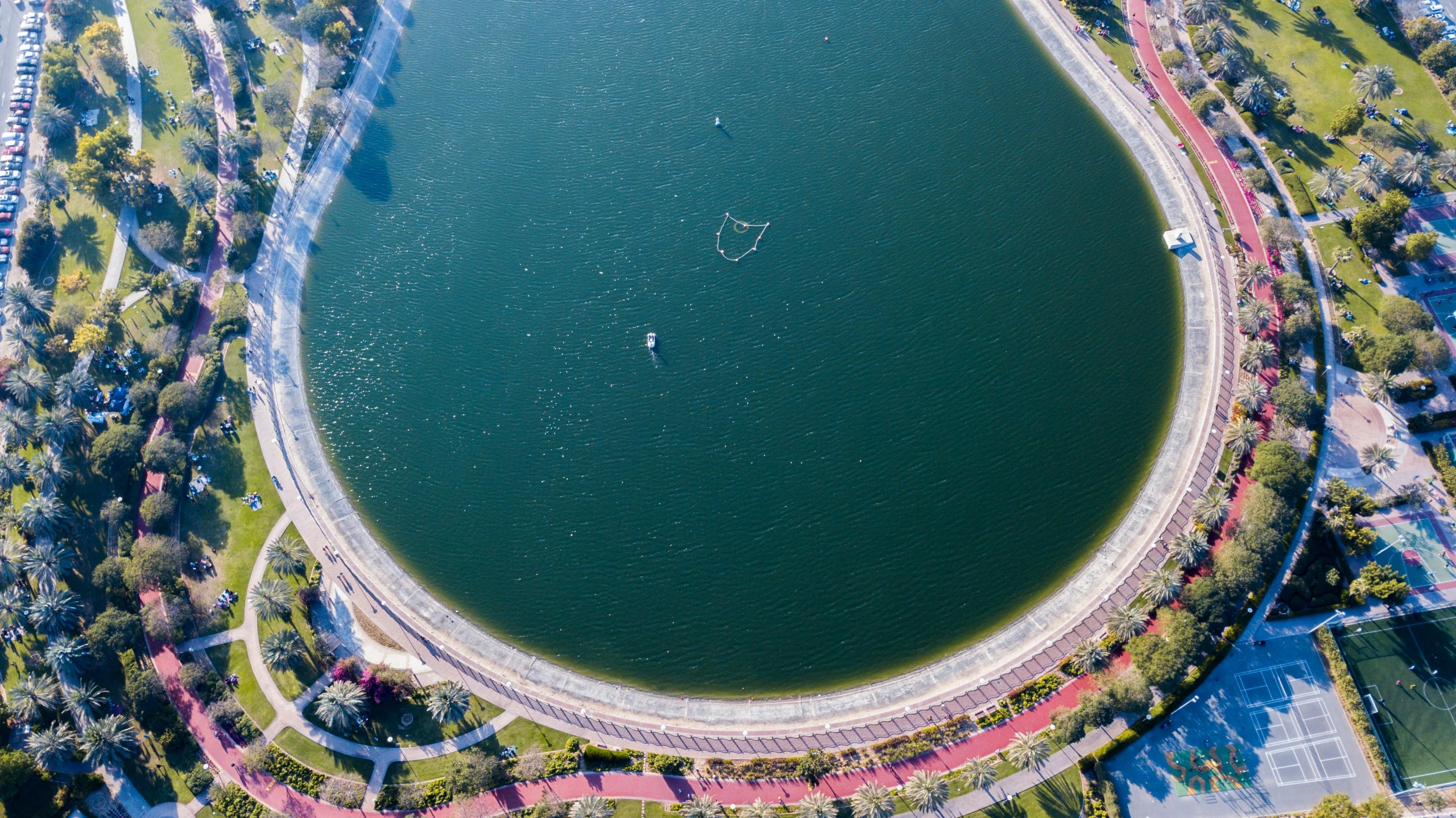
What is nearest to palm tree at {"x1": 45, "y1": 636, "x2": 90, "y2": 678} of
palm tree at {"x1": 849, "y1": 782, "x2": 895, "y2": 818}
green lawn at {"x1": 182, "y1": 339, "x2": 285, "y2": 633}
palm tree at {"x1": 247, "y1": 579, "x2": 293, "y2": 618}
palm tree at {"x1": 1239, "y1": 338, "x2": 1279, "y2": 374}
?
green lawn at {"x1": 182, "y1": 339, "x2": 285, "y2": 633}

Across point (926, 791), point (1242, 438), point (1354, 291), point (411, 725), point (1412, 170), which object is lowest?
point (411, 725)

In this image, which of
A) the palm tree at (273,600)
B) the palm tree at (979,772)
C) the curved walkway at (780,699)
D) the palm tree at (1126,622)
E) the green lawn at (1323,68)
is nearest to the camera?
the palm tree at (979,772)

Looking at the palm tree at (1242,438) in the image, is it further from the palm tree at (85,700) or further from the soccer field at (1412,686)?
the palm tree at (85,700)

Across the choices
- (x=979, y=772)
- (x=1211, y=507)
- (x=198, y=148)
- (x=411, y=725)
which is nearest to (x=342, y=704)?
(x=411, y=725)

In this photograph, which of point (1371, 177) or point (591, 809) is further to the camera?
point (1371, 177)

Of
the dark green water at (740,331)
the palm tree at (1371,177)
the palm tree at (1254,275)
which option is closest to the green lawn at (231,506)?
the dark green water at (740,331)

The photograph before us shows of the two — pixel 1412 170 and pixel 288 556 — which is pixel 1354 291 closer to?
pixel 1412 170
